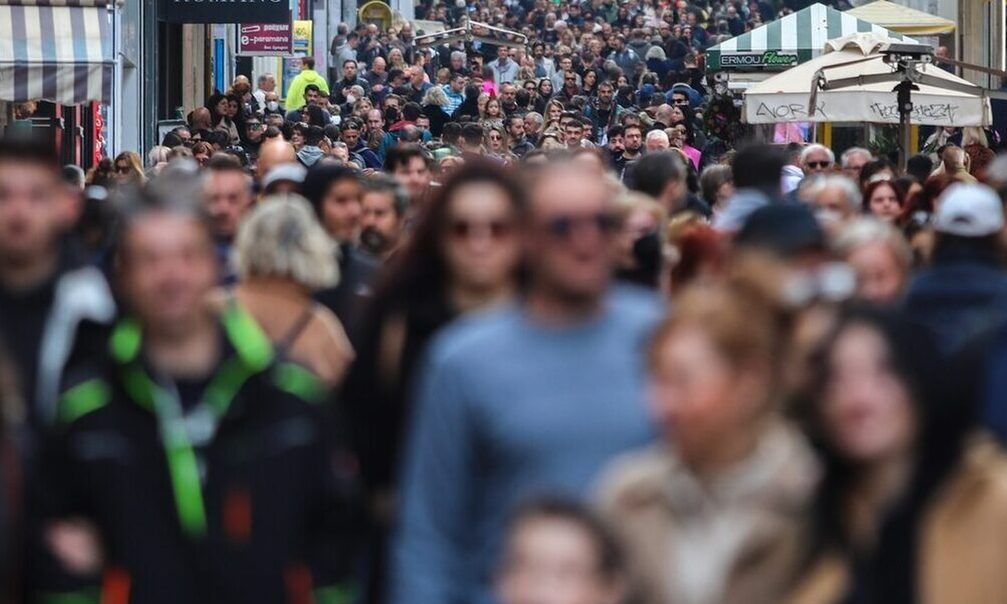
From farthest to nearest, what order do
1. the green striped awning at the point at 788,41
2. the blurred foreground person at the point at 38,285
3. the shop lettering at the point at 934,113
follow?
the green striped awning at the point at 788,41
the shop lettering at the point at 934,113
the blurred foreground person at the point at 38,285

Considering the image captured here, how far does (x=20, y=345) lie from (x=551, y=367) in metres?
1.55

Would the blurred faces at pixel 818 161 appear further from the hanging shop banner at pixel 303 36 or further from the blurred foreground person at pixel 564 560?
the hanging shop banner at pixel 303 36

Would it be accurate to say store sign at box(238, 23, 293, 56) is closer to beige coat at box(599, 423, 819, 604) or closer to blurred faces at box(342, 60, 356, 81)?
blurred faces at box(342, 60, 356, 81)

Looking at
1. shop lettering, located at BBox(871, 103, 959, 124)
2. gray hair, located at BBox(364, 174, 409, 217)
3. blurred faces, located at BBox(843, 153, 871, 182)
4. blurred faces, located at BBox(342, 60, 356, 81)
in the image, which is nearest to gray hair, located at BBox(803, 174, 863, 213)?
gray hair, located at BBox(364, 174, 409, 217)

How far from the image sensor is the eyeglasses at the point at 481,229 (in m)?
6.18

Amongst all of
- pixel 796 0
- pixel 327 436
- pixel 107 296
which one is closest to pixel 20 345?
pixel 107 296

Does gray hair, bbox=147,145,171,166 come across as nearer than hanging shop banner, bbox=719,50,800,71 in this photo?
Yes

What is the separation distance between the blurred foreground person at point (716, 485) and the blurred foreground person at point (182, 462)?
106 cm

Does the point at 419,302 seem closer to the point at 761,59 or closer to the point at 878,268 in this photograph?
the point at 878,268

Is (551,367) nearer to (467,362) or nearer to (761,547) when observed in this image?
(467,362)

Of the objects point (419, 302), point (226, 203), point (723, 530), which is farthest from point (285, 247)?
point (723, 530)

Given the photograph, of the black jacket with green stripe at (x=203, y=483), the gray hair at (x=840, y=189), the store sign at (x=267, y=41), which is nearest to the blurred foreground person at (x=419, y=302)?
the black jacket with green stripe at (x=203, y=483)

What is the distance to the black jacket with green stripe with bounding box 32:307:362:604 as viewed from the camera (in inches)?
199

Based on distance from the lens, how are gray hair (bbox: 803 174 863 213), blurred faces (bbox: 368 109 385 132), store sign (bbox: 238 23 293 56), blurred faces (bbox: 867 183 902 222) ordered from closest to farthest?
gray hair (bbox: 803 174 863 213) → blurred faces (bbox: 867 183 902 222) → blurred faces (bbox: 368 109 385 132) → store sign (bbox: 238 23 293 56)
